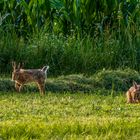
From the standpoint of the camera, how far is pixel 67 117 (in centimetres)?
871

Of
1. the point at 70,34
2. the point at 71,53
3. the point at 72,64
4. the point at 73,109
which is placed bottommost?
the point at 73,109

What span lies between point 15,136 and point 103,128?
1.06 meters

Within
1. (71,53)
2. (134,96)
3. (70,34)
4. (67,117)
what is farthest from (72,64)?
(67,117)

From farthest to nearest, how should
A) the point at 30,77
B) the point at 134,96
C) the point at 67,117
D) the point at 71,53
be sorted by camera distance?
1. the point at 71,53
2. the point at 30,77
3. the point at 134,96
4. the point at 67,117

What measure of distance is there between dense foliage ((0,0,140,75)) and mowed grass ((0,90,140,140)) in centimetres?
252

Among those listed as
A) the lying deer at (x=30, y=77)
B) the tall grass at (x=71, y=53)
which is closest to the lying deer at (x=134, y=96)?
the lying deer at (x=30, y=77)

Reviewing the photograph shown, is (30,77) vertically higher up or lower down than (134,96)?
higher up

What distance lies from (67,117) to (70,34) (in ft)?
21.5

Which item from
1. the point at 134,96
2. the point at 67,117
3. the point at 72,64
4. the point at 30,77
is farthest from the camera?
the point at 72,64

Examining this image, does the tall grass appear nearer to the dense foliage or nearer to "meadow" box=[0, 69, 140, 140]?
the dense foliage

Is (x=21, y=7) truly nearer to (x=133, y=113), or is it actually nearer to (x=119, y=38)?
(x=119, y=38)

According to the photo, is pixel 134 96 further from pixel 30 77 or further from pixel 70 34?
pixel 70 34

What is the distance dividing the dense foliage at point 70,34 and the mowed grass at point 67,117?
252cm

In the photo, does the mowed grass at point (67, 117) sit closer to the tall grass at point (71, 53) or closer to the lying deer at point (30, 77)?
the lying deer at point (30, 77)
